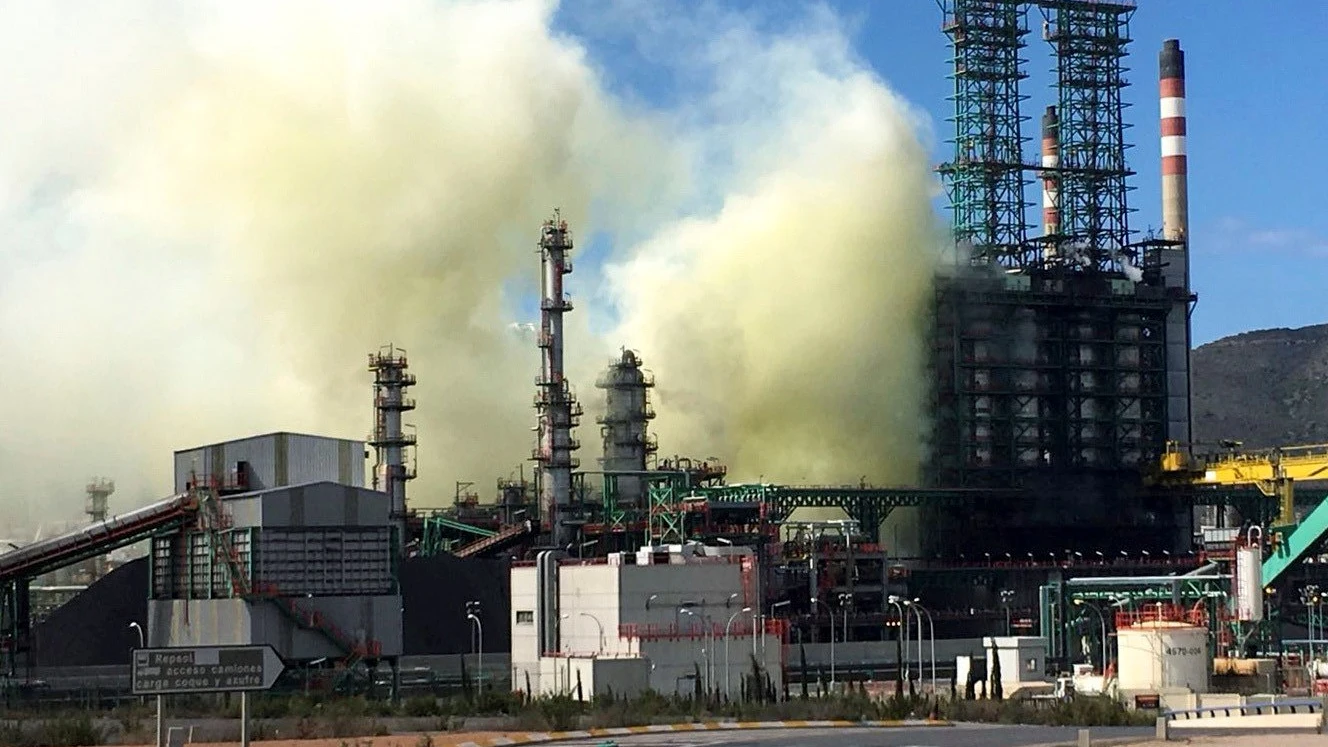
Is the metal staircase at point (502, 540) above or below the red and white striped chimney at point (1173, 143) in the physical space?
below

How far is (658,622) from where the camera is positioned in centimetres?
9156

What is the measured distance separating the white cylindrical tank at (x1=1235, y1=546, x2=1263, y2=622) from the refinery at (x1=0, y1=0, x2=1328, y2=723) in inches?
9.0

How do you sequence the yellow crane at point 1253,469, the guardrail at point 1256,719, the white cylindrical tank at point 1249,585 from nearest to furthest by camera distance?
1. the guardrail at point 1256,719
2. the white cylindrical tank at point 1249,585
3. the yellow crane at point 1253,469

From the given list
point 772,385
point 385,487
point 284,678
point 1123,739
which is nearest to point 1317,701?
point 1123,739

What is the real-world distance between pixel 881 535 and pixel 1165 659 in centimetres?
5526

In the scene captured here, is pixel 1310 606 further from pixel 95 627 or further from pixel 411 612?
pixel 95 627

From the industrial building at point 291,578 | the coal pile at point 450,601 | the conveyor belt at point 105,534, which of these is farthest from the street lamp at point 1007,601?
the conveyor belt at point 105,534

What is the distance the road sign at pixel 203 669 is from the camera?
4691 centimetres

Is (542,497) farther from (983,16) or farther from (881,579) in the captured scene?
(983,16)

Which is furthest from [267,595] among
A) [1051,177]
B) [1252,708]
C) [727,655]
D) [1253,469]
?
[1051,177]

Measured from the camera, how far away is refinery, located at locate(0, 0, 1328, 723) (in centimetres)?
9212

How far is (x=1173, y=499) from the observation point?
484ft

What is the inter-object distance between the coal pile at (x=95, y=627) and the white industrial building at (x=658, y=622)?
20.5 metres

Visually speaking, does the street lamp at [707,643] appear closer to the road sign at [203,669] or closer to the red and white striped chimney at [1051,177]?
the road sign at [203,669]
